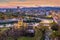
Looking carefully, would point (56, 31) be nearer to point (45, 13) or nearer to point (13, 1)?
point (45, 13)

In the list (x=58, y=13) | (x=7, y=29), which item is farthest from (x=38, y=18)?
(x=7, y=29)

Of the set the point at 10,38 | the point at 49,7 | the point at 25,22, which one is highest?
the point at 49,7

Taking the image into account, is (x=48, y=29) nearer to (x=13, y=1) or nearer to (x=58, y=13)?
(x=58, y=13)

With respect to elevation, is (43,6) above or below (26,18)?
above

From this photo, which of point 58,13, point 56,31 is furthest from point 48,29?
point 58,13

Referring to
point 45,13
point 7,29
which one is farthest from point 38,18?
point 7,29

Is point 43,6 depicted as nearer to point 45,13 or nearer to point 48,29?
point 45,13

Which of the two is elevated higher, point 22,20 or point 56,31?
point 22,20
